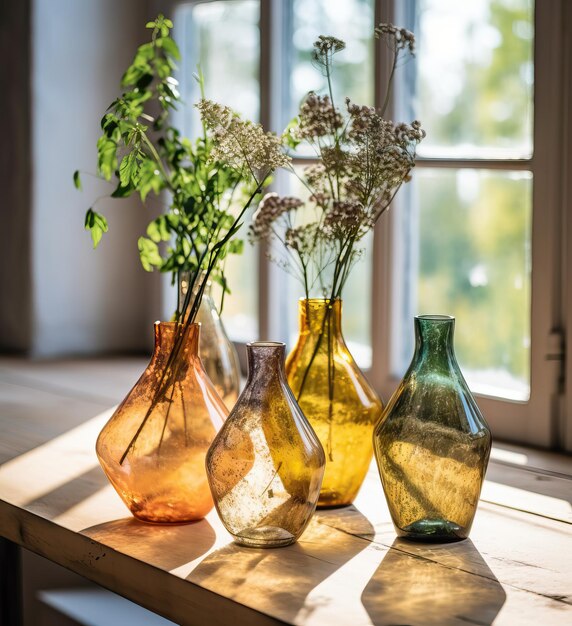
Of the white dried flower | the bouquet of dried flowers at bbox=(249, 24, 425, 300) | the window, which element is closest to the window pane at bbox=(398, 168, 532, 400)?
the window

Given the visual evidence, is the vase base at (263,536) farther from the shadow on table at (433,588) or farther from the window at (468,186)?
the window at (468,186)

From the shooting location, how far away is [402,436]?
3.45ft

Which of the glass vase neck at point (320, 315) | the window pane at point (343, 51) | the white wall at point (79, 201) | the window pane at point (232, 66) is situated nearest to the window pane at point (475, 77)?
the window pane at point (343, 51)

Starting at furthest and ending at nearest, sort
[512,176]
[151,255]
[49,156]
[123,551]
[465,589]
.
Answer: [49,156] → [512,176] → [151,255] → [123,551] → [465,589]

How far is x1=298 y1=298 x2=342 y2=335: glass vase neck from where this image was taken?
3.86 ft

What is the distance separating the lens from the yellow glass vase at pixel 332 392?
3.86 feet

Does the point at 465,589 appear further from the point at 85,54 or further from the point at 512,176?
the point at 85,54

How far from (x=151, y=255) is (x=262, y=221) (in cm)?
25

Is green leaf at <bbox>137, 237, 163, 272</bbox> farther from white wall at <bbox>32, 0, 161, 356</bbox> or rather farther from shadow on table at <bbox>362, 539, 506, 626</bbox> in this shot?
white wall at <bbox>32, 0, 161, 356</bbox>

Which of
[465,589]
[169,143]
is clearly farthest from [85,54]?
[465,589]

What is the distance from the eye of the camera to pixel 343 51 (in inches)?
78.5

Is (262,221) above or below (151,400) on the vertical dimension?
above

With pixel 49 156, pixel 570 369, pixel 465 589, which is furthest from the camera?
pixel 49 156

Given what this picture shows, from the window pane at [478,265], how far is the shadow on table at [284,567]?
687 mm
